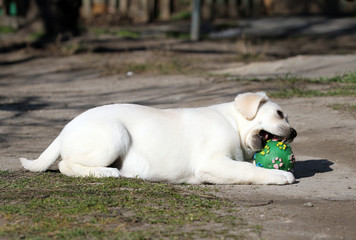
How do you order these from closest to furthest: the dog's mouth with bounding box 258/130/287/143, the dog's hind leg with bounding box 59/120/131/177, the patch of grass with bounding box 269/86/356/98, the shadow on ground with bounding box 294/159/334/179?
the dog's hind leg with bounding box 59/120/131/177 → the dog's mouth with bounding box 258/130/287/143 → the shadow on ground with bounding box 294/159/334/179 → the patch of grass with bounding box 269/86/356/98

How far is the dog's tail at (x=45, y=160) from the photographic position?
6.46m

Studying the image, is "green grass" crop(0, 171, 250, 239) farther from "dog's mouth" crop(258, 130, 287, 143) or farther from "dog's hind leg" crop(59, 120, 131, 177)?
"dog's mouth" crop(258, 130, 287, 143)

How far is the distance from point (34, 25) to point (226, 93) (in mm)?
11965

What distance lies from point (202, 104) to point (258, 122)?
431cm

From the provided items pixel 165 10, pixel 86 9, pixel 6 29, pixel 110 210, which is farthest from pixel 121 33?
pixel 110 210

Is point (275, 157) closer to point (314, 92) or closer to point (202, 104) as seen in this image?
point (202, 104)

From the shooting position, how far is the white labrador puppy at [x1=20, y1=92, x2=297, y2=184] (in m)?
6.20

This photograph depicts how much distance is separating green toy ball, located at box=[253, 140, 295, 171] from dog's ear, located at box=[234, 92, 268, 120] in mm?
372

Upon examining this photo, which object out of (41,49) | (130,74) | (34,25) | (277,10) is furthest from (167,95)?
(277,10)

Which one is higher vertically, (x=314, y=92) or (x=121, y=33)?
(x=314, y=92)

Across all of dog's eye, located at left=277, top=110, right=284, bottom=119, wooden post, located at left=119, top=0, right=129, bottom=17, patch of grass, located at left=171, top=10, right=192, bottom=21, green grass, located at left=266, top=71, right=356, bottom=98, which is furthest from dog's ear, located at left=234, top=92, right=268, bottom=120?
wooden post, located at left=119, top=0, right=129, bottom=17

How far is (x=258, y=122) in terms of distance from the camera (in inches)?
260

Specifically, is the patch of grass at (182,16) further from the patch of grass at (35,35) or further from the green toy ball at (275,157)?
the green toy ball at (275,157)

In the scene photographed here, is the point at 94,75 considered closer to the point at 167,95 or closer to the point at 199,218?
the point at 167,95
